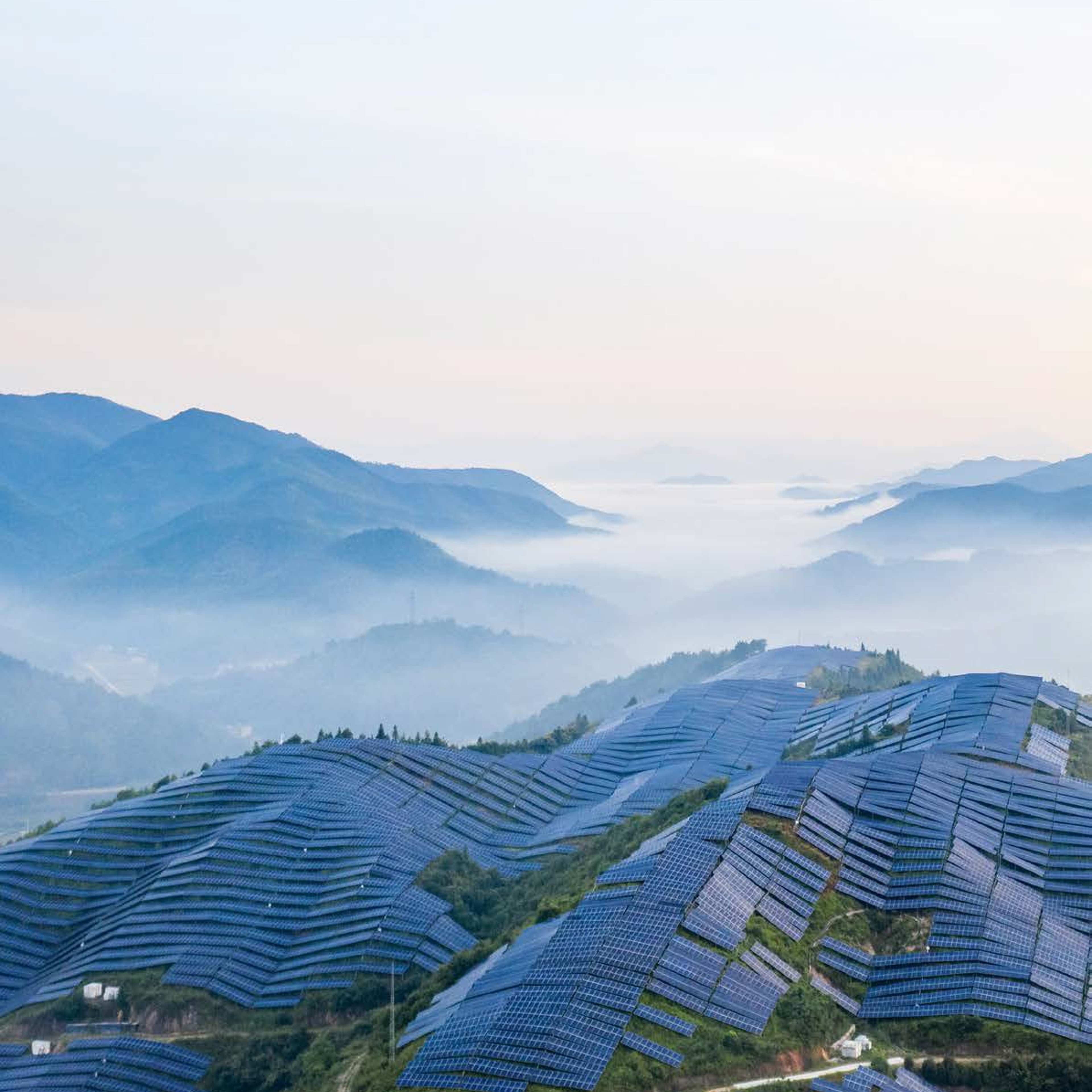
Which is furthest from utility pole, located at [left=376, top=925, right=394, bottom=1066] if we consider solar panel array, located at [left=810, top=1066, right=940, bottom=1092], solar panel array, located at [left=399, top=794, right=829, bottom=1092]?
solar panel array, located at [left=810, top=1066, right=940, bottom=1092]

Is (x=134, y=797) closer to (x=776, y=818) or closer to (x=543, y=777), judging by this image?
(x=543, y=777)

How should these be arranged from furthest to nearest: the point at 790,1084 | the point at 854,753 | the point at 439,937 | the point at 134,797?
the point at 134,797 < the point at 854,753 < the point at 439,937 < the point at 790,1084

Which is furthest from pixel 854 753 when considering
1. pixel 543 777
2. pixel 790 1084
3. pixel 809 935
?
pixel 790 1084

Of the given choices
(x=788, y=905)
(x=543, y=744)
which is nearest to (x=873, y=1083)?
(x=788, y=905)

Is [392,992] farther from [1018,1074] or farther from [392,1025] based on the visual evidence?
[1018,1074]

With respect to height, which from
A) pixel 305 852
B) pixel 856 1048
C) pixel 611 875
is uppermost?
pixel 611 875
